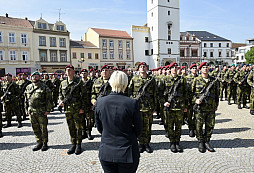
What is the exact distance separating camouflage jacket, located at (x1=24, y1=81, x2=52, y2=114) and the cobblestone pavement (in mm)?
1230

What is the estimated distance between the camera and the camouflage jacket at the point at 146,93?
480 centimetres

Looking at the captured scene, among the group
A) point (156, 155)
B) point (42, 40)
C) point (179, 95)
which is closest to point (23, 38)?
point (42, 40)

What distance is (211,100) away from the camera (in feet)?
15.2

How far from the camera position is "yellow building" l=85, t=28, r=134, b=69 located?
132 feet

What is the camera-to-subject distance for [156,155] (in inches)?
180

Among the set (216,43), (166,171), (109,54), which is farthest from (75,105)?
(216,43)

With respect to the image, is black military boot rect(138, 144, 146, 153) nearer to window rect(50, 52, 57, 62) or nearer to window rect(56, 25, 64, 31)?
window rect(50, 52, 57, 62)

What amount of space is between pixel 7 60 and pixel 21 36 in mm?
4765

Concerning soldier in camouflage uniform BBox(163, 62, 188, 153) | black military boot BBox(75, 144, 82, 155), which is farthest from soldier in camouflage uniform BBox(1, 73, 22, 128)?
soldier in camouflage uniform BBox(163, 62, 188, 153)

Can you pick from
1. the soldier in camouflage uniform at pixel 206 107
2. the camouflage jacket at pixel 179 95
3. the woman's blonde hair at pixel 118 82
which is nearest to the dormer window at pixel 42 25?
the camouflage jacket at pixel 179 95

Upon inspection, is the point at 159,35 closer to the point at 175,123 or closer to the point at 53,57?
the point at 53,57

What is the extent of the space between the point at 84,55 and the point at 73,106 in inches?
1352

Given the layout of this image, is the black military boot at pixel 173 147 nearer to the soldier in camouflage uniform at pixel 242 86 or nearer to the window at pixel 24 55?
the soldier in camouflage uniform at pixel 242 86

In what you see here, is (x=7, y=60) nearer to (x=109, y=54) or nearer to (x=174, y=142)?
(x=109, y=54)
